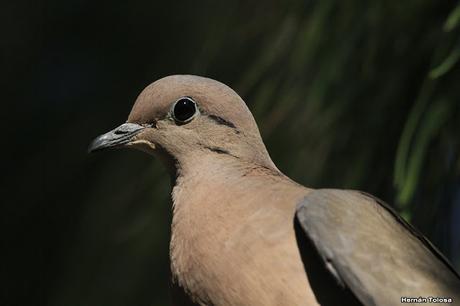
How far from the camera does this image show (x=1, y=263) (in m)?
4.55

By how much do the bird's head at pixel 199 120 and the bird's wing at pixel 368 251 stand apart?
315 mm

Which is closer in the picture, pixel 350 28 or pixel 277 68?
pixel 350 28

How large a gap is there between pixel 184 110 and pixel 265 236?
0.49 meters

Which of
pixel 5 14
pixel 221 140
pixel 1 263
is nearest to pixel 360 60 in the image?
pixel 221 140

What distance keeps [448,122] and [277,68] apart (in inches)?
20.2

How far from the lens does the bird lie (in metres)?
2.13

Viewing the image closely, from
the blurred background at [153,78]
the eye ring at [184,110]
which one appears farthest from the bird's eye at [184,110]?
the blurred background at [153,78]

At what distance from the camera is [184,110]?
257cm

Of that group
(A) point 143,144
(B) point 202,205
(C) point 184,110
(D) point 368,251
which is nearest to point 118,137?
(A) point 143,144

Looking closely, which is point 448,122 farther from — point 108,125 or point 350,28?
point 108,125

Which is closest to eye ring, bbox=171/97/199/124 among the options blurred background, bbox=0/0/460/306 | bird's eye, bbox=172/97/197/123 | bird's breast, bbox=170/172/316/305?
bird's eye, bbox=172/97/197/123

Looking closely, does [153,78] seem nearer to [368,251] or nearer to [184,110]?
[184,110]

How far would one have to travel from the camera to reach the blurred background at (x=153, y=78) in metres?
2.74

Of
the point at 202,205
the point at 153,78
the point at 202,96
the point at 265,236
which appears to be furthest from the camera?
the point at 153,78
